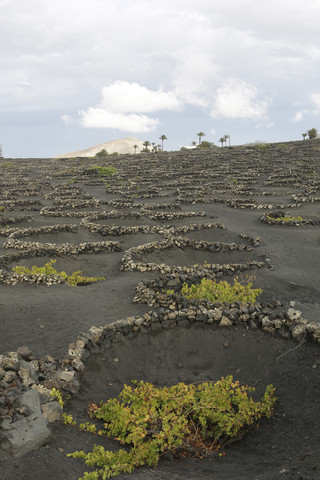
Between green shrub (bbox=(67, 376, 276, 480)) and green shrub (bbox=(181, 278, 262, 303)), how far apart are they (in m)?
4.77

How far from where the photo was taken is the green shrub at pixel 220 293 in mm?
13000

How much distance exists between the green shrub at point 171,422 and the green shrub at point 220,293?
477 cm

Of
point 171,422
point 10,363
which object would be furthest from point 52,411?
point 171,422

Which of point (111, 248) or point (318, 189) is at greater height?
point (318, 189)

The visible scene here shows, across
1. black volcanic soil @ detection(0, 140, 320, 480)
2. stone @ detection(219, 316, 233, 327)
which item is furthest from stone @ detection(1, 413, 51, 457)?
stone @ detection(219, 316, 233, 327)

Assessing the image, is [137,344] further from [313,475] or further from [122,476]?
[313,475]

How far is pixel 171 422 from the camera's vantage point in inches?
277

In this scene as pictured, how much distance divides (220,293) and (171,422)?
22.5 ft

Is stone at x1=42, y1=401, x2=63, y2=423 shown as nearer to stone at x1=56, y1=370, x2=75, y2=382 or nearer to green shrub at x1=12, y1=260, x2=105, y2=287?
stone at x1=56, y1=370, x2=75, y2=382

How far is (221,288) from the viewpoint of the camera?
1379cm

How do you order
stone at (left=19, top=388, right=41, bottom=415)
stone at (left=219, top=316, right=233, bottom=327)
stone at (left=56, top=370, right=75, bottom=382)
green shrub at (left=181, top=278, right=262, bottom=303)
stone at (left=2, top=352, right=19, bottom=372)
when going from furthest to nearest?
green shrub at (left=181, top=278, right=262, bottom=303) → stone at (left=219, top=316, right=233, bottom=327) → stone at (left=56, top=370, right=75, bottom=382) → stone at (left=2, top=352, right=19, bottom=372) → stone at (left=19, top=388, right=41, bottom=415)

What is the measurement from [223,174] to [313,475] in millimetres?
52952

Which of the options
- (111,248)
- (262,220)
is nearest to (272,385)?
(111,248)

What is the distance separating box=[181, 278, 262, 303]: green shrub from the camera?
13.0m
